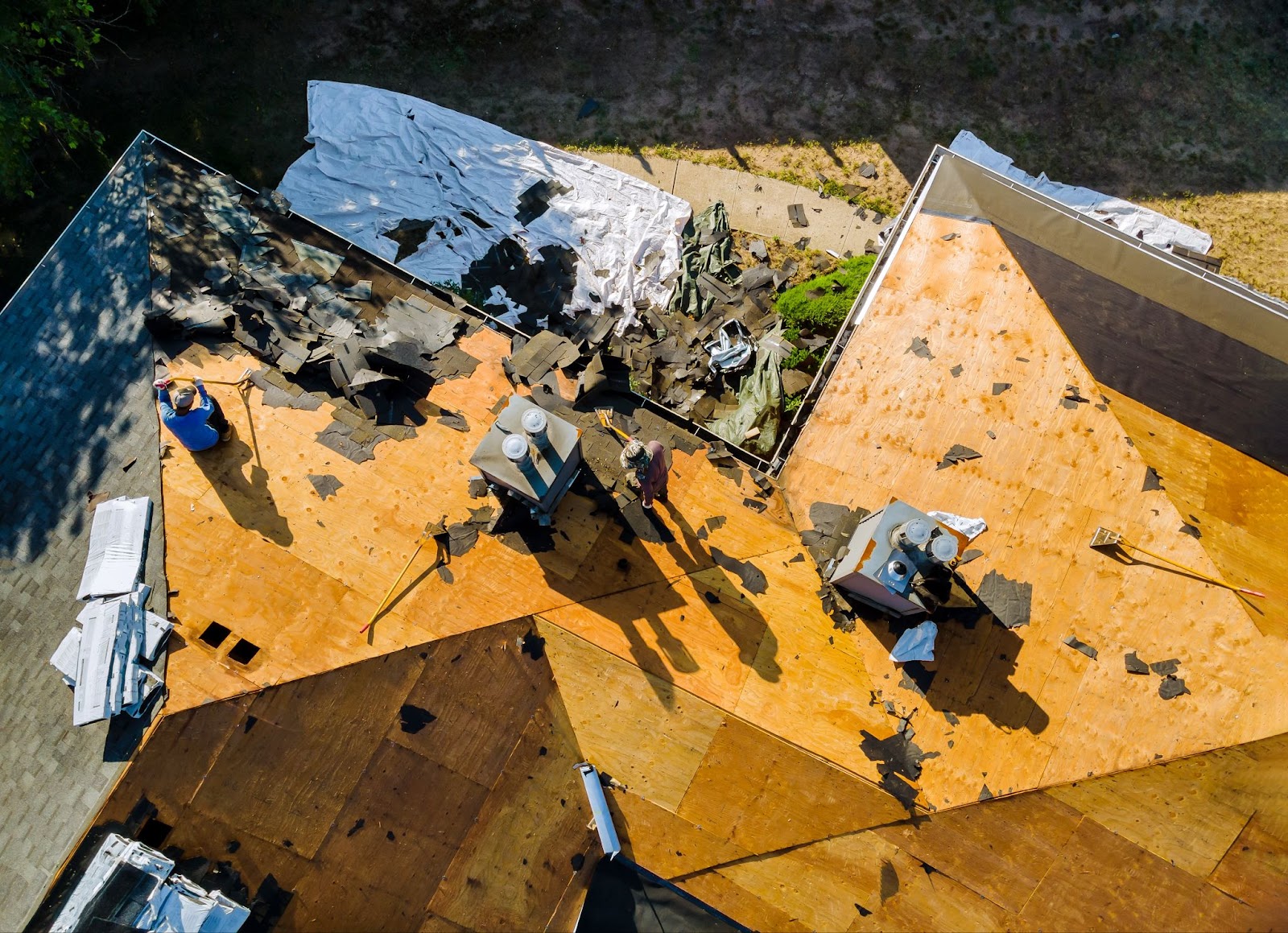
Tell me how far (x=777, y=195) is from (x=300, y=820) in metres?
16.0

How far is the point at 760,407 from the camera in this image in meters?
14.2

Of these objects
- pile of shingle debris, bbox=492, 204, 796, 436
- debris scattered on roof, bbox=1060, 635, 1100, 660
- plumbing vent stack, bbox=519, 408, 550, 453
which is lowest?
plumbing vent stack, bbox=519, 408, 550, 453

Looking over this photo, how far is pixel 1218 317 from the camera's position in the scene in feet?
39.5

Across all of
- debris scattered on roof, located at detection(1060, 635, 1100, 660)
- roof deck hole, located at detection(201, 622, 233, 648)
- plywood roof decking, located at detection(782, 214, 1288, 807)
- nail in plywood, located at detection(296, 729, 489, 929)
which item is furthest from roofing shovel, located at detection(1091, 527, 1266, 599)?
roof deck hole, located at detection(201, 622, 233, 648)

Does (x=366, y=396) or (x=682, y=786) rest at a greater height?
(x=366, y=396)

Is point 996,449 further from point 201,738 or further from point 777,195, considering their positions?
point 201,738

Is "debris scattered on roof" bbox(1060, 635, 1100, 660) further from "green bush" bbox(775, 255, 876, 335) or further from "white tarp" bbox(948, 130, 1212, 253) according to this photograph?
"white tarp" bbox(948, 130, 1212, 253)

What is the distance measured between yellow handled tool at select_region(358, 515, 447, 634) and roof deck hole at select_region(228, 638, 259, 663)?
5.06ft

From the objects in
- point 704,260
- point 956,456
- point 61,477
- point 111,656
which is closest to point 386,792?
point 111,656

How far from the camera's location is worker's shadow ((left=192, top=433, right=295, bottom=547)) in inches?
436

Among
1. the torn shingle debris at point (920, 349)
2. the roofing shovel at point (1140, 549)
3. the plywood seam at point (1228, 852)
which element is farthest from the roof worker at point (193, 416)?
the plywood seam at point (1228, 852)

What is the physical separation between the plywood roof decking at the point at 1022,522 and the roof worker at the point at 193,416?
9.03 metres

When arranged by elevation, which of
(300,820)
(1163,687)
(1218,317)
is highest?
(1218,317)

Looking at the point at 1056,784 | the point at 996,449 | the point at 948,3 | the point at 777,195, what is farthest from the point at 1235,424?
the point at 948,3
